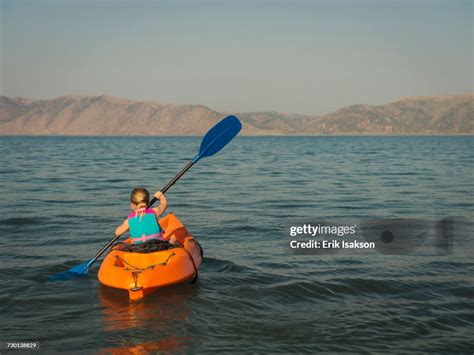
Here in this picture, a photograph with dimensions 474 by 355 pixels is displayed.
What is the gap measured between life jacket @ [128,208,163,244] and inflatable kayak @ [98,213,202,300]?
0.27 metres

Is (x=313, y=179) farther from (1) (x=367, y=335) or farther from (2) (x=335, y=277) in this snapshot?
(1) (x=367, y=335)

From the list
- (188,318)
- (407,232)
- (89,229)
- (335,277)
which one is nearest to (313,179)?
(407,232)

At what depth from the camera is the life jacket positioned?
6.98 meters

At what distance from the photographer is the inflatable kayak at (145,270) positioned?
6480 mm

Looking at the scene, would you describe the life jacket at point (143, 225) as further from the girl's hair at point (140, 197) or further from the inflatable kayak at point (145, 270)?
the inflatable kayak at point (145, 270)

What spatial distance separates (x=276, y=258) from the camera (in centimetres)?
880

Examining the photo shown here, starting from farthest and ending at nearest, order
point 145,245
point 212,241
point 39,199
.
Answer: point 39,199, point 212,241, point 145,245

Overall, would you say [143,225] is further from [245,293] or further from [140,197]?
[245,293]

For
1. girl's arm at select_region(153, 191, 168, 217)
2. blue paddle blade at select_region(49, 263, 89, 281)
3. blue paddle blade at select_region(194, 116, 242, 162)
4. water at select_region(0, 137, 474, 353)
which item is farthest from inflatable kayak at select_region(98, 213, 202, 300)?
blue paddle blade at select_region(194, 116, 242, 162)

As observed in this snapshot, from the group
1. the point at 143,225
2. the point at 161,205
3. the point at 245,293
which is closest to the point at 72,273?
the point at 143,225

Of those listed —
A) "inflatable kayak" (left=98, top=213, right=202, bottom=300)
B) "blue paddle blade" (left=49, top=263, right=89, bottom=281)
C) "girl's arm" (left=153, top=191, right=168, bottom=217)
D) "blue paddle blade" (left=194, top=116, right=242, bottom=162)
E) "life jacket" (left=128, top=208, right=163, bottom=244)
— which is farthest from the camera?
"blue paddle blade" (left=194, top=116, right=242, bottom=162)

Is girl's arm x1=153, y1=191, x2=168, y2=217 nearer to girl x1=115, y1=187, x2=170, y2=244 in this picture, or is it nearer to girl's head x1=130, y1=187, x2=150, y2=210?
girl x1=115, y1=187, x2=170, y2=244

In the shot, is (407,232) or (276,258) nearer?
(276,258)

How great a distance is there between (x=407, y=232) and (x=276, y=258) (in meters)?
3.50
